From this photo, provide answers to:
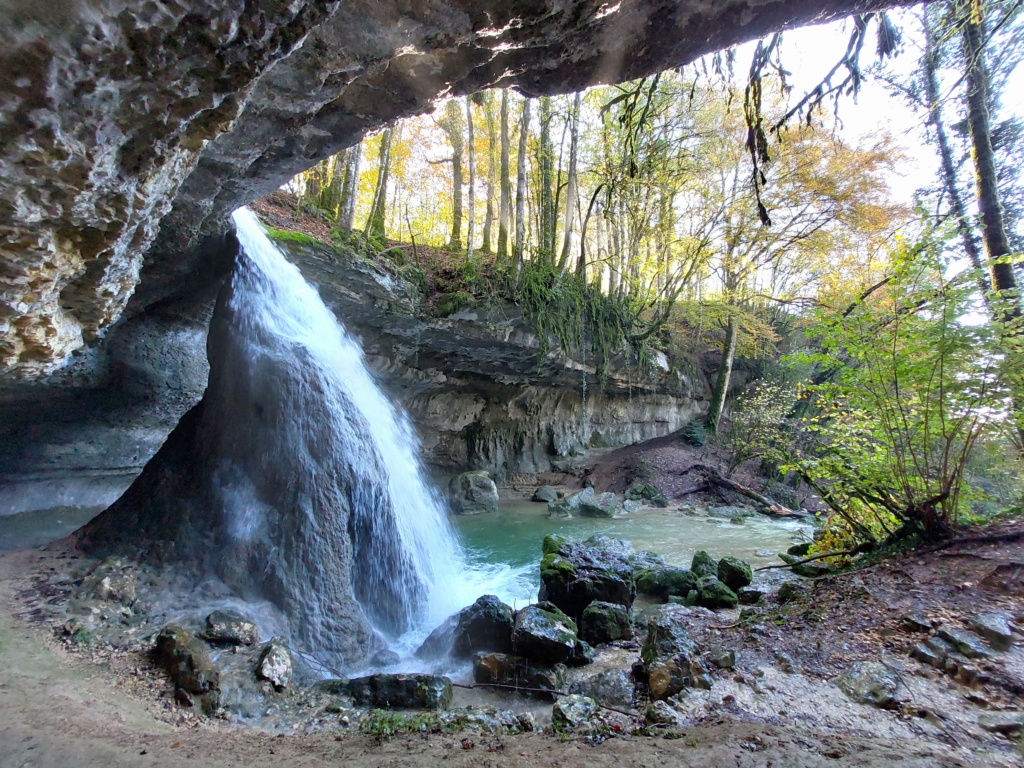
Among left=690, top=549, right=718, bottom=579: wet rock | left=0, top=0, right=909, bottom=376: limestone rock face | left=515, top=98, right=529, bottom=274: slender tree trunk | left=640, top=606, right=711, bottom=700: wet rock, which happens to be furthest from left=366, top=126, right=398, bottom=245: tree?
left=640, top=606, right=711, bottom=700: wet rock

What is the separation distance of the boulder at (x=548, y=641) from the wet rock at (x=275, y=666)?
1.91m

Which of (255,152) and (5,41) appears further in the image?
(255,152)

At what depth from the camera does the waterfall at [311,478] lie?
178 inches

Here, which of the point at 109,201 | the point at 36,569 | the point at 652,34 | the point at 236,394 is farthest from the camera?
the point at 236,394

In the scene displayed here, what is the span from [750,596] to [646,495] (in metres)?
8.30

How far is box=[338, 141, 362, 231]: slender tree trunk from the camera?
9680 mm

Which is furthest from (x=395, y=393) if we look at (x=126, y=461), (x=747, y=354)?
(x=747, y=354)

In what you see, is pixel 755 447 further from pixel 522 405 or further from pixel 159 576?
pixel 159 576

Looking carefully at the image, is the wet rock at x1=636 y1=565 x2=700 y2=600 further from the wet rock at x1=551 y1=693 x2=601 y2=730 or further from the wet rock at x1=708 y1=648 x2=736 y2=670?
the wet rock at x1=551 y1=693 x2=601 y2=730

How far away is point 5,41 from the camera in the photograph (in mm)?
1385

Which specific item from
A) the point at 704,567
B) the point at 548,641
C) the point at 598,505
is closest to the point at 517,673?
the point at 548,641

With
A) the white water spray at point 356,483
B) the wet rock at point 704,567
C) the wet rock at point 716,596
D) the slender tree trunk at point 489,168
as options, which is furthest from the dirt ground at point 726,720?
the slender tree trunk at point 489,168

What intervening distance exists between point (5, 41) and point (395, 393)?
10890 mm

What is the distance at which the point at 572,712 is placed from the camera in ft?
9.52
